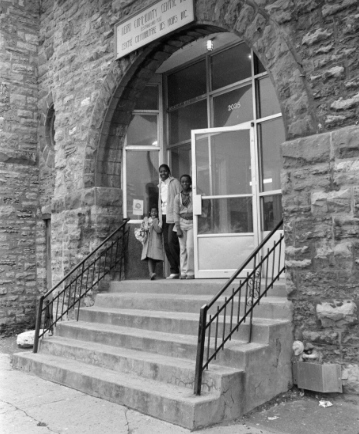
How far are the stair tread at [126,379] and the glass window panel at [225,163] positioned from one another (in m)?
2.93

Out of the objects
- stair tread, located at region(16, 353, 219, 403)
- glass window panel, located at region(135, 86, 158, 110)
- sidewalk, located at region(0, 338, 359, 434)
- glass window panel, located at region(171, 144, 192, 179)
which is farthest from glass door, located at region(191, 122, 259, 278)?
sidewalk, located at region(0, 338, 359, 434)

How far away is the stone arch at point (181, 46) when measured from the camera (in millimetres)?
5230

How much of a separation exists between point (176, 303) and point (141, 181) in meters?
2.99

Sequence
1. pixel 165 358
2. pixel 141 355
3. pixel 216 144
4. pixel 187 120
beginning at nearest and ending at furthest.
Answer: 1. pixel 165 358
2. pixel 141 355
3. pixel 216 144
4. pixel 187 120

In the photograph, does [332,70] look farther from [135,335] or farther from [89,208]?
[89,208]

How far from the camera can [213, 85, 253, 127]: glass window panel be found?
7844mm

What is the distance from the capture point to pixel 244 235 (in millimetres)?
7031

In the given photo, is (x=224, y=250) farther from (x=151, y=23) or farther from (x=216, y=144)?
(x=151, y=23)

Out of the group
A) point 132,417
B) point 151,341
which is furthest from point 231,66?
point 132,417

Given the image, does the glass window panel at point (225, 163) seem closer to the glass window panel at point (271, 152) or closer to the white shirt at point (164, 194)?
the glass window panel at point (271, 152)

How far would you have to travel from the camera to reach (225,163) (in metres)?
7.43

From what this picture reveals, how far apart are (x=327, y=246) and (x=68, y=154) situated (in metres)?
5.17

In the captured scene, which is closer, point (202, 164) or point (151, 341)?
point (151, 341)

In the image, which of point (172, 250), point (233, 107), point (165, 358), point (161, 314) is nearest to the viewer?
point (165, 358)
